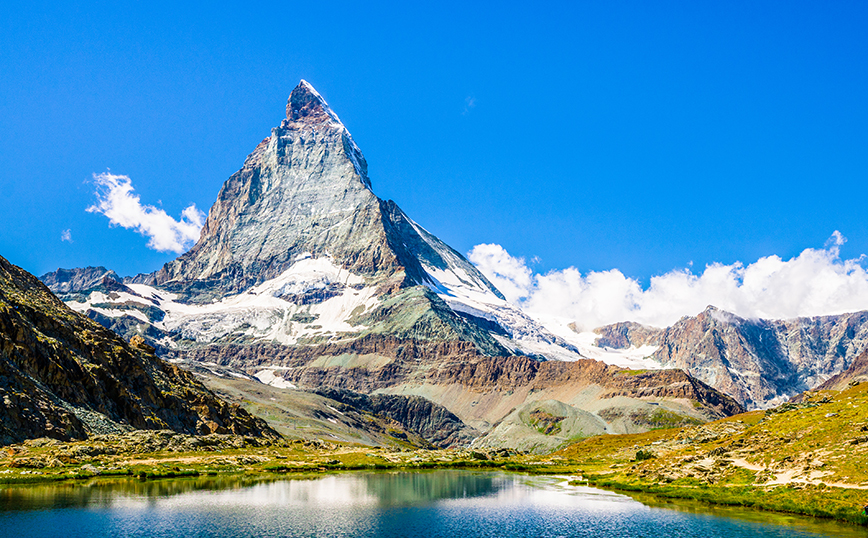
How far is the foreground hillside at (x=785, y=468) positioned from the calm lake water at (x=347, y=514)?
10.9 ft

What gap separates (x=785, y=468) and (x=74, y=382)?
13647 cm

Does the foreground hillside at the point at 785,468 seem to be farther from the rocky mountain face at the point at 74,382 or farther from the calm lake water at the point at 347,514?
the rocky mountain face at the point at 74,382

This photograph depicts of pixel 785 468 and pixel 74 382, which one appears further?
pixel 74 382

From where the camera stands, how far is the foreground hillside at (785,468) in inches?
2950

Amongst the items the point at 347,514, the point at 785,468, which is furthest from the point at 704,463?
the point at 347,514

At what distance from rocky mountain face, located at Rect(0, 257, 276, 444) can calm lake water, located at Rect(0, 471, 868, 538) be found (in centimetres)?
3353

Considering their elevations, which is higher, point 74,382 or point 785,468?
point 74,382

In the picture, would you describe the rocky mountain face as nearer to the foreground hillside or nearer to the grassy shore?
the grassy shore

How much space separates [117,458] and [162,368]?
7740 cm

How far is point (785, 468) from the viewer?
87.1 metres

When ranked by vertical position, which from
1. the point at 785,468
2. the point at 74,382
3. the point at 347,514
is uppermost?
the point at 74,382

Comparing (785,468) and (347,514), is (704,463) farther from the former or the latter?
(347,514)

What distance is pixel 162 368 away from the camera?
198875 mm

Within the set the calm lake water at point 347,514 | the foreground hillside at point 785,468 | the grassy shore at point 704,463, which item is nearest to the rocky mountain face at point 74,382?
the grassy shore at point 704,463
